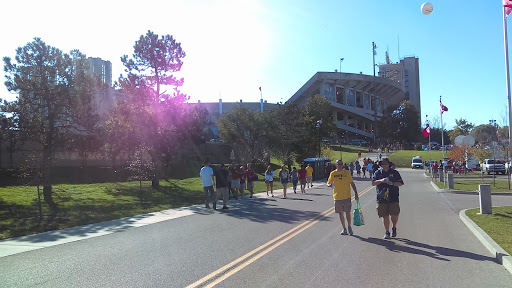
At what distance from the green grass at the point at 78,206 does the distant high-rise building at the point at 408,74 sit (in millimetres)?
144743

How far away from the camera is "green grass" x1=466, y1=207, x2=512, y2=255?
7654 mm

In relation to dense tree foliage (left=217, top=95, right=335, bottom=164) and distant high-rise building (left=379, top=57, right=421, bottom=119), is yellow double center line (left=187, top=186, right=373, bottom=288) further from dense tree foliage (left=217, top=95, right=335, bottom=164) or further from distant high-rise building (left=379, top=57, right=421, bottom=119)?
distant high-rise building (left=379, top=57, right=421, bottom=119)

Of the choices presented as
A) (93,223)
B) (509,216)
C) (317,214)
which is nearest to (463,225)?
(509,216)

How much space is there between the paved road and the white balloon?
254 inches

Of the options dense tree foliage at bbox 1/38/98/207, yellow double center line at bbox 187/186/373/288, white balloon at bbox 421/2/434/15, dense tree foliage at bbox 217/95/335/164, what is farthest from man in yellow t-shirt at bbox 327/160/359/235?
dense tree foliage at bbox 217/95/335/164

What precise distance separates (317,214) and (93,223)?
→ 23.5 feet

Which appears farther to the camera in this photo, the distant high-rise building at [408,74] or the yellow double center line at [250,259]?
the distant high-rise building at [408,74]

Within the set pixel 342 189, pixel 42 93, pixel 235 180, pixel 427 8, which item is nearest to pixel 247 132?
pixel 235 180

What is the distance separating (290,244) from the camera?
8.04 metres

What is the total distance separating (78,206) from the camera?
53.1 feet

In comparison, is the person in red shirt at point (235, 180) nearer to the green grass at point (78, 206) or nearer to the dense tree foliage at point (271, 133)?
the green grass at point (78, 206)

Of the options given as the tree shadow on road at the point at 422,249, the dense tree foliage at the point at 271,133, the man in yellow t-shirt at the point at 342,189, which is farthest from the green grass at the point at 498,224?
the dense tree foliage at the point at 271,133

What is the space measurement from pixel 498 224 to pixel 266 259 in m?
6.60

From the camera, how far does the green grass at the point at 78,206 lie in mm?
11734
